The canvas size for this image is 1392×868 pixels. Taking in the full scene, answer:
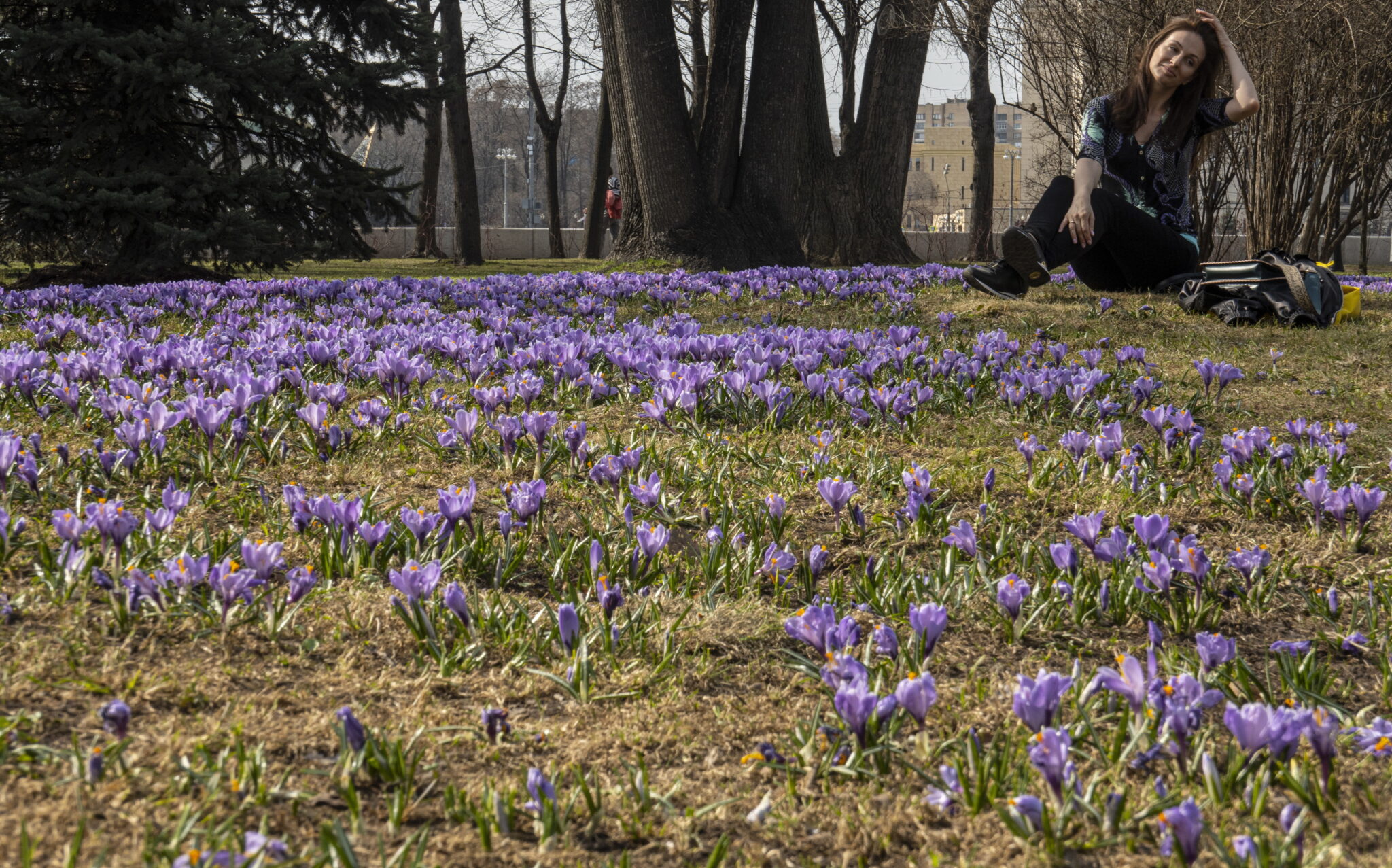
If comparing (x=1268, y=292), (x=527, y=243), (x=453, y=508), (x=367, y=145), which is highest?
(x=367, y=145)

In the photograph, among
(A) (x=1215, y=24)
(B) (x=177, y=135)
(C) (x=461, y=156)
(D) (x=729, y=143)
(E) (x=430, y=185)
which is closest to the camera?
(A) (x=1215, y=24)

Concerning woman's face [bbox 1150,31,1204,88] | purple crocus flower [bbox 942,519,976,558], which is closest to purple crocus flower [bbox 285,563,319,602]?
purple crocus flower [bbox 942,519,976,558]

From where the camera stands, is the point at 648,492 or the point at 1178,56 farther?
the point at 1178,56

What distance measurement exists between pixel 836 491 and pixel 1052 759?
1.28 metres

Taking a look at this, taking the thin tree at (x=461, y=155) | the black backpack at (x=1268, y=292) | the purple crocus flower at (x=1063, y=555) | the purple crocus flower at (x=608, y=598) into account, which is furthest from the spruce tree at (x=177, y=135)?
the purple crocus flower at (x=1063, y=555)

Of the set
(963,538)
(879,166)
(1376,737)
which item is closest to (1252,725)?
(1376,737)

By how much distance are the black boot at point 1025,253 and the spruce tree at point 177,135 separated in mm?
7396

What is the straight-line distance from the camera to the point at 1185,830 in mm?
1317

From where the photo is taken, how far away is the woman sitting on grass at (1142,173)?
6.50 metres

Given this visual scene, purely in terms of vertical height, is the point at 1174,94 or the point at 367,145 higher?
the point at 367,145

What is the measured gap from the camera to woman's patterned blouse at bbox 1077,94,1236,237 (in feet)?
22.4

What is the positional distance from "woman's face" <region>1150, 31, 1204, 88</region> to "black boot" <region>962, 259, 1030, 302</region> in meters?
1.43

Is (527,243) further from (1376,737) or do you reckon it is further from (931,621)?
(1376,737)

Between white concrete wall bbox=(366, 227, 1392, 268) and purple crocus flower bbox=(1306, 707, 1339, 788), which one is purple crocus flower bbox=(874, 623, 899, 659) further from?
white concrete wall bbox=(366, 227, 1392, 268)
